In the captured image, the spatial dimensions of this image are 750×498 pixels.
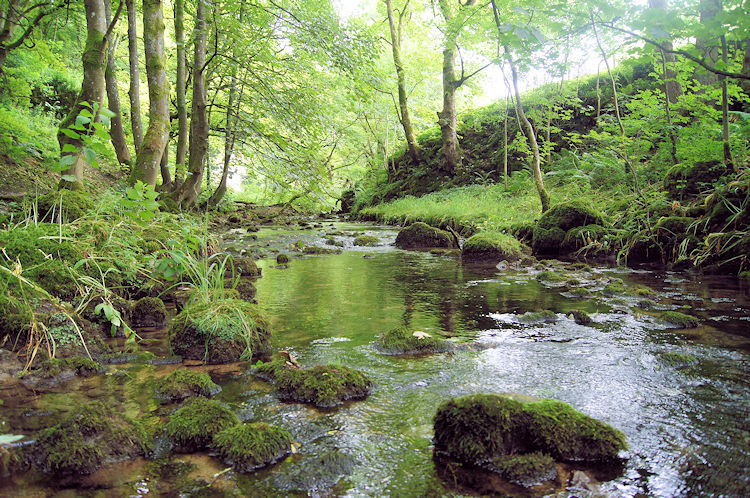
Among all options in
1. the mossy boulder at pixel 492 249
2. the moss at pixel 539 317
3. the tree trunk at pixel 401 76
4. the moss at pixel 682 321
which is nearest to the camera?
the moss at pixel 682 321

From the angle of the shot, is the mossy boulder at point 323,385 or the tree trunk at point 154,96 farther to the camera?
the tree trunk at point 154,96

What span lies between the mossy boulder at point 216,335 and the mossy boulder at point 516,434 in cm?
196

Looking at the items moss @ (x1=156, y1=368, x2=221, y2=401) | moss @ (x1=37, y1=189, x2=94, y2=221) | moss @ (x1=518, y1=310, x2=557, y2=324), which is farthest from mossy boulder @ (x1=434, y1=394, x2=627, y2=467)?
moss @ (x1=37, y1=189, x2=94, y2=221)

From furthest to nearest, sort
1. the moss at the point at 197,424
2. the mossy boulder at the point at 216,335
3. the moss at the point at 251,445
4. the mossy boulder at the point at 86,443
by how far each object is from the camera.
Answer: the mossy boulder at the point at 216,335
the moss at the point at 197,424
the moss at the point at 251,445
the mossy boulder at the point at 86,443

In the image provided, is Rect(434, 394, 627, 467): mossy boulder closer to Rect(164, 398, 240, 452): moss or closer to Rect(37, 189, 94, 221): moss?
Rect(164, 398, 240, 452): moss

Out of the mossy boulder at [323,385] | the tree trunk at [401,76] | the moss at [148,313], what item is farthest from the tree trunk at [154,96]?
the tree trunk at [401,76]

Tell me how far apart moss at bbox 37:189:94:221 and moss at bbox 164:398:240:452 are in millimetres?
3761

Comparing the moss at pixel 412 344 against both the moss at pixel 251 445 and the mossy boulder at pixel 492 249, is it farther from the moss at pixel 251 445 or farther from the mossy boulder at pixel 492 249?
the mossy boulder at pixel 492 249

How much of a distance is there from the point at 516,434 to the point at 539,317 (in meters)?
2.78

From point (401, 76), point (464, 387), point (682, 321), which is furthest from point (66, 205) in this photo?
point (401, 76)

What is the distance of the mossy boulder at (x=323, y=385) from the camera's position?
284 centimetres

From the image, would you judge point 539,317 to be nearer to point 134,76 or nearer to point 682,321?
point 682,321

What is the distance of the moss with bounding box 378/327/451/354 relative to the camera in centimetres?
376

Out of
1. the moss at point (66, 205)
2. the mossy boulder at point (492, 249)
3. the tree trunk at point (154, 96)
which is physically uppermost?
the tree trunk at point (154, 96)
